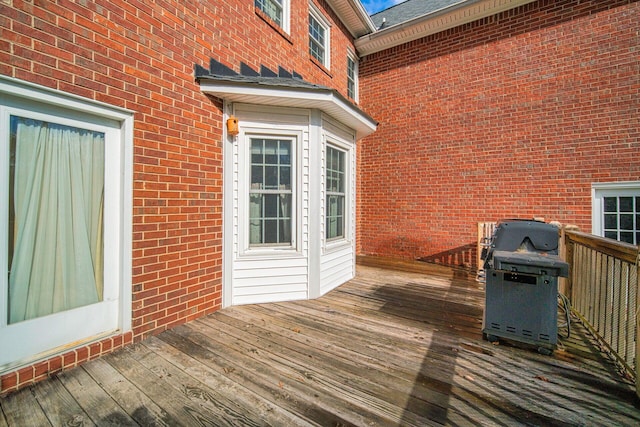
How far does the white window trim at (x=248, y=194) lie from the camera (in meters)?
4.06

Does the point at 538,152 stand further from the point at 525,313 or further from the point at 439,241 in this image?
the point at 525,313

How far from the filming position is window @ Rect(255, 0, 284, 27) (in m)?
4.81

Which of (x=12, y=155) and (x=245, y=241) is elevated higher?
(x=12, y=155)

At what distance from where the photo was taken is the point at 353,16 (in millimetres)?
7199

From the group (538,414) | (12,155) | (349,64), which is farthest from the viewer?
(349,64)

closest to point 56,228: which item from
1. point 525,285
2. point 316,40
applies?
point 525,285

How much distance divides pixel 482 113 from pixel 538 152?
56.4 inches

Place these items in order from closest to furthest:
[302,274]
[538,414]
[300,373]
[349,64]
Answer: [538,414] → [300,373] → [302,274] → [349,64]

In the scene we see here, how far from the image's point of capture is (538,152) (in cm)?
586

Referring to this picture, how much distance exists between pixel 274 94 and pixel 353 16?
511cm

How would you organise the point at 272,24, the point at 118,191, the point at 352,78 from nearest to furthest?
the point at 118,191, the point at 272,24, the point at 352,78

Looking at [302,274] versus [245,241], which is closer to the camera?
[245,241]

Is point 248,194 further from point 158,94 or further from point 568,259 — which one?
point 568,259

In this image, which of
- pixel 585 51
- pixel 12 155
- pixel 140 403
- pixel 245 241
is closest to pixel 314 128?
pixel 245 241
